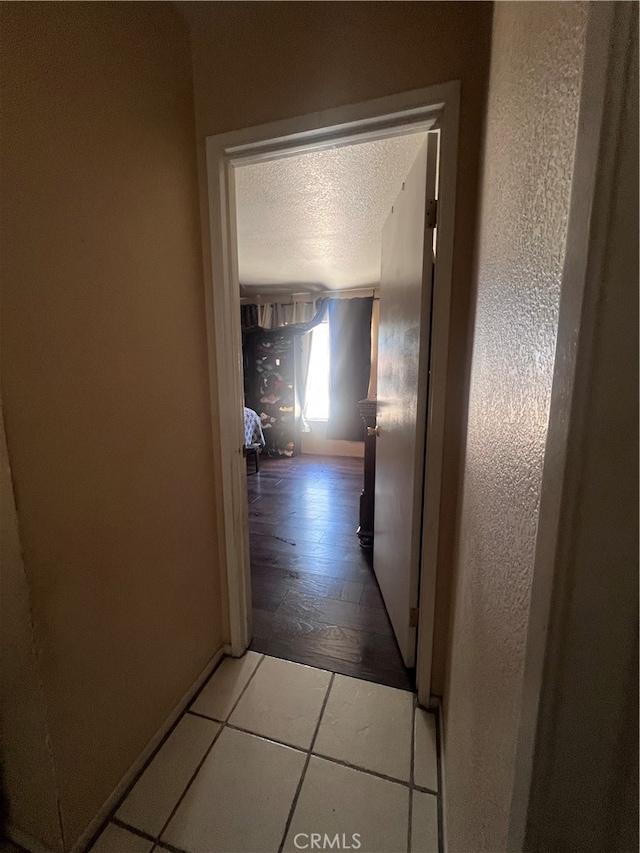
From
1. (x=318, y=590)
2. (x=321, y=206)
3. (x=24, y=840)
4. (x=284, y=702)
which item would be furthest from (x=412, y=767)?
(x=321, y=206)

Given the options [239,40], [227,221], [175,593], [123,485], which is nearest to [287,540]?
[175,593]

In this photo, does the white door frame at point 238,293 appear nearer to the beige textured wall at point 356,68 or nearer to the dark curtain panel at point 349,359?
the beige textured wall at point 356,68

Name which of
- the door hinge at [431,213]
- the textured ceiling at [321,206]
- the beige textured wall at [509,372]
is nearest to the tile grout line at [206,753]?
the beige textured wall at [509,372]

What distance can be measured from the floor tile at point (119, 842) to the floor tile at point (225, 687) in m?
0.34

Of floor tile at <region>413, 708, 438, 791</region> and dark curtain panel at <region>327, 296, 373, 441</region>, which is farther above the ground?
dark curtain panel at <region>327, 296, 373, 441</region>

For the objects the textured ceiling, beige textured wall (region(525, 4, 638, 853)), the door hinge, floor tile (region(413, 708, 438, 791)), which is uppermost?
the textured ceiling

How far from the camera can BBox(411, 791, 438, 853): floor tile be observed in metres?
0.90

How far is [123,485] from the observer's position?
0.98 m

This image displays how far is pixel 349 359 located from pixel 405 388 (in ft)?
10.5

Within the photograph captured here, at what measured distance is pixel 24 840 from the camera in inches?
35.2

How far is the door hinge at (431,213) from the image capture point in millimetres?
1097

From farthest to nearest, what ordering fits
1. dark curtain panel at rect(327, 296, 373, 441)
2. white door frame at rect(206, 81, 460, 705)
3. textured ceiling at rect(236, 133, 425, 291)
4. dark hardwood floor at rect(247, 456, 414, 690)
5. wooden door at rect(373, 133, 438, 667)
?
1. dark curtain panel at rect(327, 296, 373, 441)
2. textured ceiling at rect(236, 133, 425, 291)
3. dark hardwood floor at rect(247, 456, 414, 690)
4. wooden door at rect(373, 133, 438, 667)
5. white door frame at rect(206, 81, 460, 705)

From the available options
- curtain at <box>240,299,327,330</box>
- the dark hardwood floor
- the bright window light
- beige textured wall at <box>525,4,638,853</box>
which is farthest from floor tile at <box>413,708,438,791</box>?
curtain at <box>240,299,327,330</box>

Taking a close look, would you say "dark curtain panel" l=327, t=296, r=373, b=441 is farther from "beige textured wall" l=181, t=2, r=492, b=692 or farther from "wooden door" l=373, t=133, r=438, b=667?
"beige textured wall" l=181, t=2, r=492, b=692
